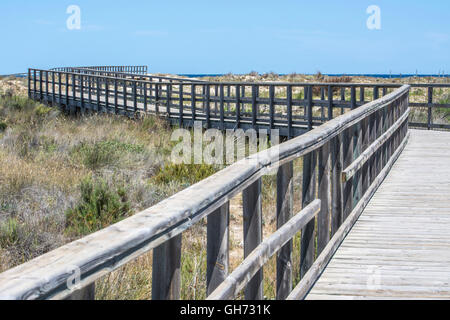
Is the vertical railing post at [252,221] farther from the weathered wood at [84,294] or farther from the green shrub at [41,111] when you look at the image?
the green shrub at [41,111]

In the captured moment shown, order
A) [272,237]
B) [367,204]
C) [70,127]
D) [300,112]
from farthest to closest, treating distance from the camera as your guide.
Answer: [300,112] < [70,127] < [367,204] < [272,237]

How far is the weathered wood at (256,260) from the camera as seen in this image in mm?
2467

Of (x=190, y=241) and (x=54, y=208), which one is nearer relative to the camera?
(x=190, y=241)

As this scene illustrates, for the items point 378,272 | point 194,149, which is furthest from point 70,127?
point 378,272

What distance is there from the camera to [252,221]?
9.78 ft

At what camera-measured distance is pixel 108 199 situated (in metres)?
7.86

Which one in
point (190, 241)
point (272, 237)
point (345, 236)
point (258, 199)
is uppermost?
point (258, 199)

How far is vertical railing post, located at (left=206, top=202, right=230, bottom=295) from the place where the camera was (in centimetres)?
250

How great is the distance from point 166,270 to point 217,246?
51cm

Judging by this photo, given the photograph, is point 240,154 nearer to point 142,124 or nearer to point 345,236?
point 142,124

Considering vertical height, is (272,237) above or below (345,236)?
above

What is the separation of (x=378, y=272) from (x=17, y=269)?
11.1 ft

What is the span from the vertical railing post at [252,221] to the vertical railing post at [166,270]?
93 cm

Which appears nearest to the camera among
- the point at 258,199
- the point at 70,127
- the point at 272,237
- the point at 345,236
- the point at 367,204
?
the point at 258,199
